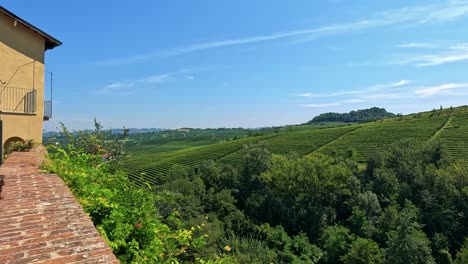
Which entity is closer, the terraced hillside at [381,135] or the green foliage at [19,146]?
the green foliage at [19,146]

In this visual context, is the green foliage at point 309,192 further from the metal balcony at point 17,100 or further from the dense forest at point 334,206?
the metal balcony at point 17,100

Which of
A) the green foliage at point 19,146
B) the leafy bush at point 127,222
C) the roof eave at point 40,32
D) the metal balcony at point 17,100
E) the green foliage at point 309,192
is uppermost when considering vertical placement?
the roof eave at point 40,32

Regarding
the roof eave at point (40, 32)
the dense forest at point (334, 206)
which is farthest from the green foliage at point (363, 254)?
the roof eave at point (40, 32)

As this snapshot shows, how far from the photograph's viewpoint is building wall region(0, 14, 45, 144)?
Answer: 11316 millimetres

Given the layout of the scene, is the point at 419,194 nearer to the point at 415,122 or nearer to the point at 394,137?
the point at 394,137

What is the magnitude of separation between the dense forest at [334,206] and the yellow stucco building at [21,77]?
56.7 ft

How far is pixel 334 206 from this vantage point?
46.5 meters

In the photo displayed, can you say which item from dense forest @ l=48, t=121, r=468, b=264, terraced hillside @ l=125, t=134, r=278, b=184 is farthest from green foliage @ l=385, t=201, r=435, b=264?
terraced hillside @ l=125, t=134, r=278, b=184

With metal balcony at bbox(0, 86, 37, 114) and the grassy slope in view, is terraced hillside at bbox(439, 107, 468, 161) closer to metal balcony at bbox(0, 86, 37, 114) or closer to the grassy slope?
the grassy slope

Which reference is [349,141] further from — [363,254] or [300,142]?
[363,254]

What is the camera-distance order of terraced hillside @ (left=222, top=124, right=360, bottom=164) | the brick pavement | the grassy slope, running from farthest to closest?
terraced hillside @ (left=222, top=124, right=360, bottom=164)
the grassy slope
the brick pavement

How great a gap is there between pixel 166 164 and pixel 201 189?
23.1 m

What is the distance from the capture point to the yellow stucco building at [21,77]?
37.0ft

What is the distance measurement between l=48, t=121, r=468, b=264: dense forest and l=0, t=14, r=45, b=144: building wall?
677 inches
